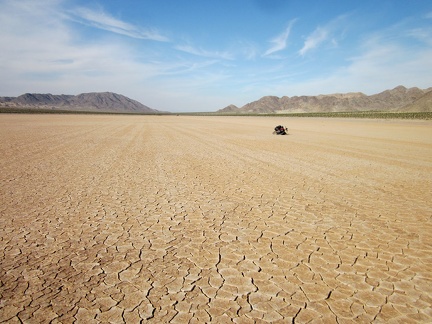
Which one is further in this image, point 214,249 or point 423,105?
point 423,105

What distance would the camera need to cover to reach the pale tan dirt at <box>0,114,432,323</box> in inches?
115

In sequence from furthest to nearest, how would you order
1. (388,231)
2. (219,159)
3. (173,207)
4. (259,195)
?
(219,159) < (259,195) < (173,207) < (388,231)

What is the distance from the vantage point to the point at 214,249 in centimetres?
419

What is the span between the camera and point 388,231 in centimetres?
486

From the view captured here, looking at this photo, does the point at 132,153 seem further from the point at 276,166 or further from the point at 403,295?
the point at 403,295

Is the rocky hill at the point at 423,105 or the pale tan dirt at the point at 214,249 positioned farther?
the rocky hill at the point at 423,105

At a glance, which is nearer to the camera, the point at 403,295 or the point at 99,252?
the point at 403,295

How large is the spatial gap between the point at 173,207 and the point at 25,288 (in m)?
3.15

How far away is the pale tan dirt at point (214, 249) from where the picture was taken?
2.92 metres

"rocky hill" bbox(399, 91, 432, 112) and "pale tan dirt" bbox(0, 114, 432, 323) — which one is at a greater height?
"rocky hill" bbox(399, 91, 432, 112)

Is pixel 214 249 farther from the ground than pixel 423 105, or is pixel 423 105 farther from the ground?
pixel 423 105

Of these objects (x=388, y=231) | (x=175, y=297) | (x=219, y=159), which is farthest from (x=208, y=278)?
(x=219, y=159)

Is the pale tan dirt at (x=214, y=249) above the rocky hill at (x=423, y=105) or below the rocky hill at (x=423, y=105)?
below

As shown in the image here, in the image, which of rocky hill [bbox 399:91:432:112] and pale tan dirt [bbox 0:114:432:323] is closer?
pale tan dirt [bbox 0:114:432:323]
